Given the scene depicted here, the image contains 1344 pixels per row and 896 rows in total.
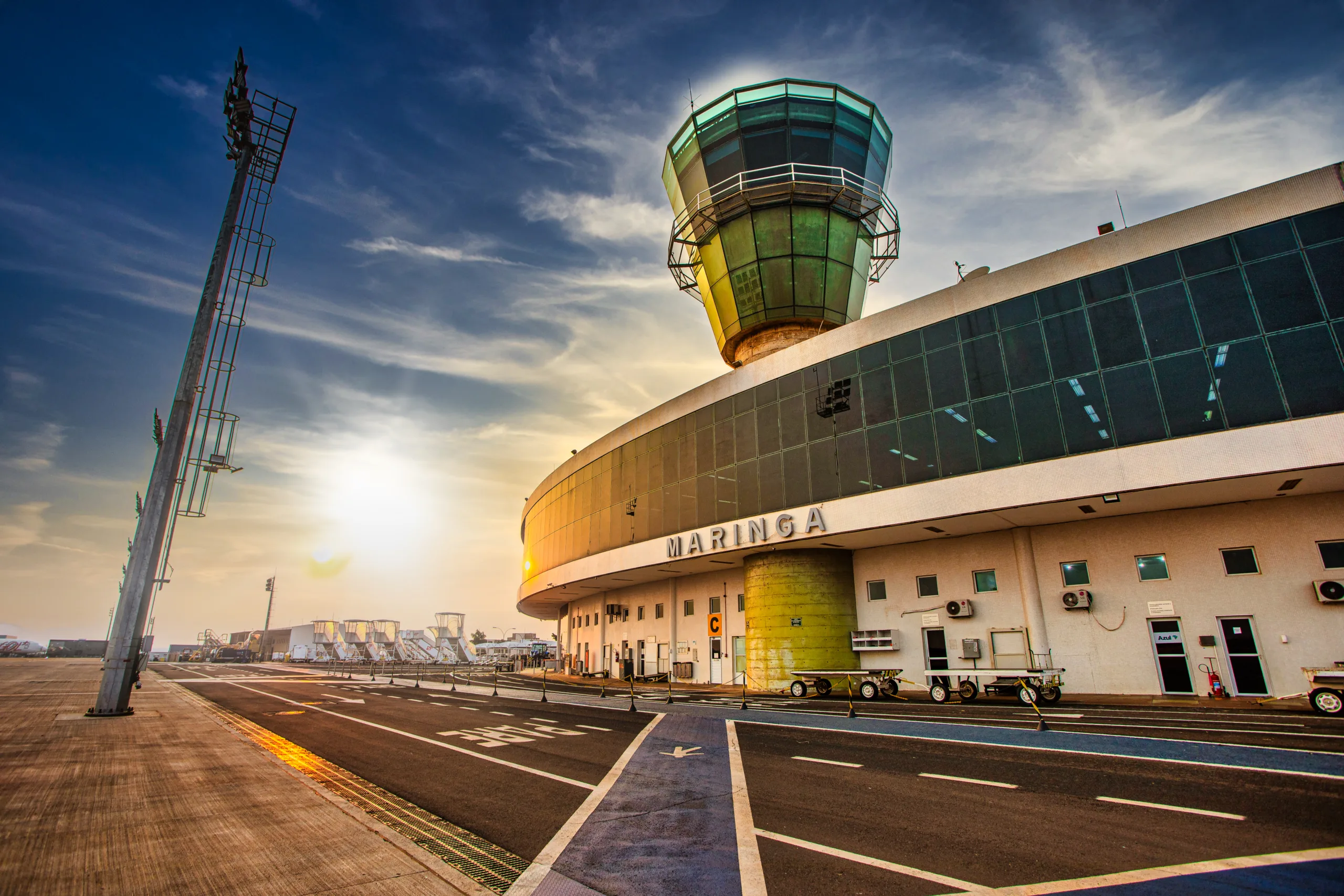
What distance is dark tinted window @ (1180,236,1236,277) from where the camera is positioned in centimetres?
1942

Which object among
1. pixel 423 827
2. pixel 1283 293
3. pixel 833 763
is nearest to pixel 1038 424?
pixel 1283 293

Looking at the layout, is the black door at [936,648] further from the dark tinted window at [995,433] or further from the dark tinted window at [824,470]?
the dark tinted window at [995,433]

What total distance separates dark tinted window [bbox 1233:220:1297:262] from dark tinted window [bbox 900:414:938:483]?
10567 mm

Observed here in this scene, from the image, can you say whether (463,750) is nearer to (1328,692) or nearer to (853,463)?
(853,463)

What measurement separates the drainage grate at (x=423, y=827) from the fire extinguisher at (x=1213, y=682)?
2330cm

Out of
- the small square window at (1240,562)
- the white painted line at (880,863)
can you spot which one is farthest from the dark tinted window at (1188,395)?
the white painted line at (880,863)

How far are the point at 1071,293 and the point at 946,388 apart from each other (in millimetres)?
5251

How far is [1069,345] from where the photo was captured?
21.8m

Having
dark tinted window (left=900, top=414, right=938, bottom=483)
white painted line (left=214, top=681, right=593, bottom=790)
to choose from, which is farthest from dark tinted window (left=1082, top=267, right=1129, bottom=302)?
white painted line (left=214, top=681, right=593, bottom=790)

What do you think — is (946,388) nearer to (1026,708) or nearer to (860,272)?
(1026,708)

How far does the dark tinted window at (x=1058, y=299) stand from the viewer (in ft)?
72.2

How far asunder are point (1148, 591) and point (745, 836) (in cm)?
2144

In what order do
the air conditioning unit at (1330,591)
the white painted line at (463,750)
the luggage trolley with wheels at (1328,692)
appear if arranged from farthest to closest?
1. the air conditioning unit at (1330,591)
2. the luggage trolley with wheels at (1328,692)
3. the white painted line at (463,750)

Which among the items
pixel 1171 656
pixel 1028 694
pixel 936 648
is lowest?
pixel 1028 694
